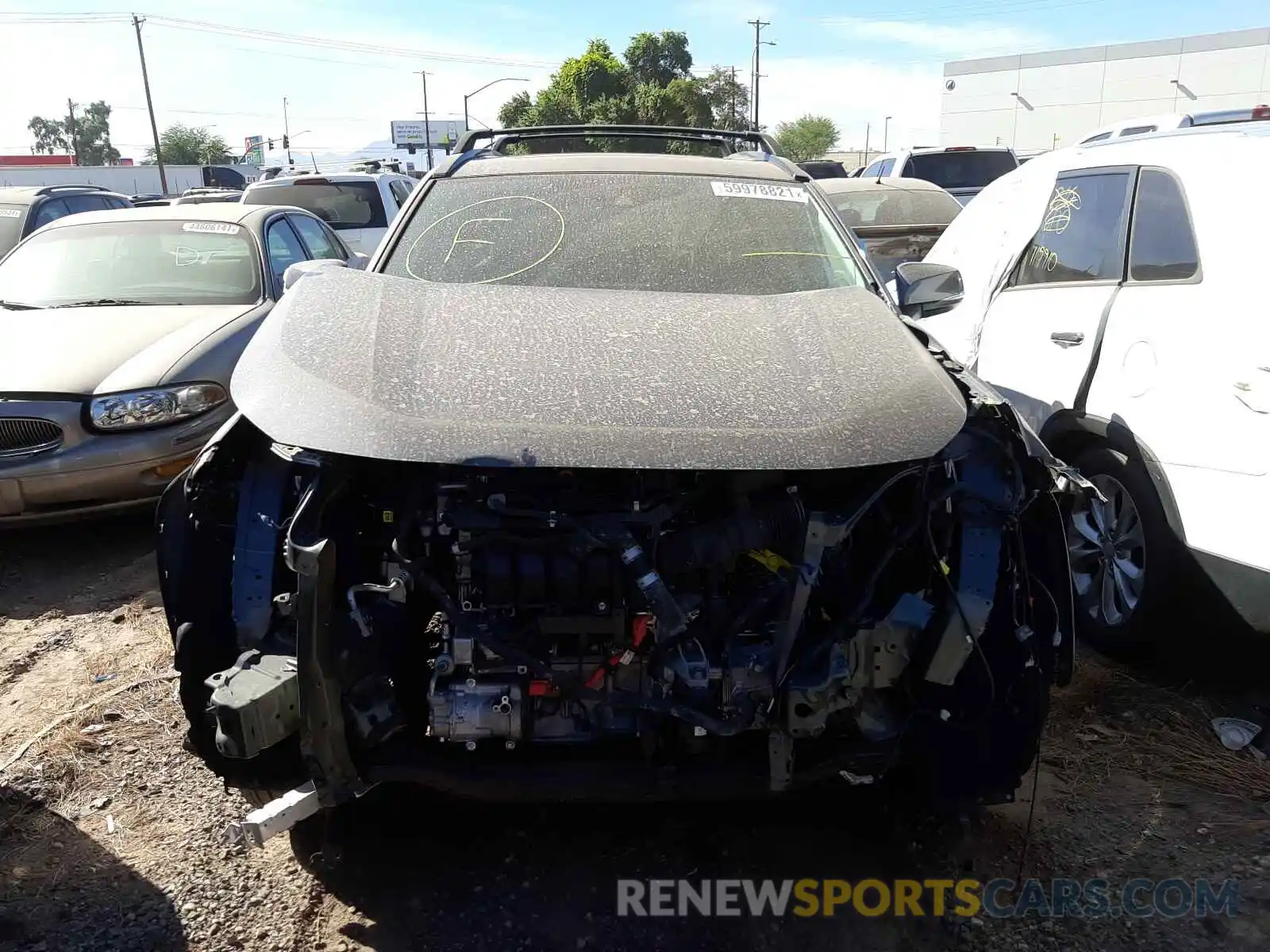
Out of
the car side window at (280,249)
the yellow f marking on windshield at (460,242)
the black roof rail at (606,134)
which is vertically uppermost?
the black roof rail at (606,134)

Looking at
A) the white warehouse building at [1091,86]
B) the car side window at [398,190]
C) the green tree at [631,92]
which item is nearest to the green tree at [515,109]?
the green tree at [631,92]

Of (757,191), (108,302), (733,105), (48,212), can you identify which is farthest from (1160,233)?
(733,105)

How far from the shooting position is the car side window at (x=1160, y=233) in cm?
355

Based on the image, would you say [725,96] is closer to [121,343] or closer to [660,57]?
[660,57]

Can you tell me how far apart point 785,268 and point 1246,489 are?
1658 millimetres

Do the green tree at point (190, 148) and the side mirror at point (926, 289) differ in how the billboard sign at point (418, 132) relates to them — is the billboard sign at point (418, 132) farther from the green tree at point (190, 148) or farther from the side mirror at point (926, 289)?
the side mirror at point (926, 289)

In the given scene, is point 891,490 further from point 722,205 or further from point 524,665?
point 722,205

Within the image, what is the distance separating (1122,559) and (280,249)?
5.49m

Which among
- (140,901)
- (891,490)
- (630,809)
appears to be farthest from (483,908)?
(891,490)

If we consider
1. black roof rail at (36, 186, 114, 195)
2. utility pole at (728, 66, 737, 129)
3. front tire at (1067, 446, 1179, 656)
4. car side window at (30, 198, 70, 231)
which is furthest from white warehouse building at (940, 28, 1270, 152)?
front tire at (1067, 446, 1179, 656)

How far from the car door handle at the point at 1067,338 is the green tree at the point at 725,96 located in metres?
50.1

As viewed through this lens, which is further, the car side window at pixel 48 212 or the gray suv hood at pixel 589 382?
the car side window at pixel 48 212

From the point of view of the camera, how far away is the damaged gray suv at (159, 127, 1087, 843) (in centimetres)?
222

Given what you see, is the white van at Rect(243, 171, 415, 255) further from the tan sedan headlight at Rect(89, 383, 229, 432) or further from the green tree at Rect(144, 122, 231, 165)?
the green tree at Rect(144, 122, 231, 165)
